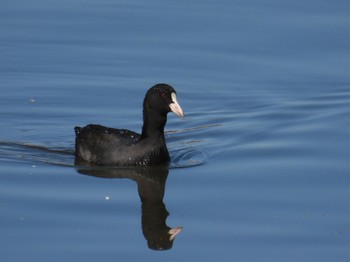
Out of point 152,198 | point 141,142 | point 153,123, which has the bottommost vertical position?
point 152,198

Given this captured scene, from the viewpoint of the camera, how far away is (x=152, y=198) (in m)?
12.4

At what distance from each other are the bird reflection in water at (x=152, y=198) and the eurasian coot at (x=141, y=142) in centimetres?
14

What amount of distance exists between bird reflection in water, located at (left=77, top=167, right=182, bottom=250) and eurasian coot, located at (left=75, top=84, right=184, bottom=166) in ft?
0.46

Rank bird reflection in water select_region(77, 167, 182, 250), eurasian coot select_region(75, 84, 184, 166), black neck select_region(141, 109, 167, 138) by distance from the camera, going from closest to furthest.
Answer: bird reflection in water select_region(77, 167, 182, 250) → eurasian coot select_region(75, 84, 184, 166) → black neck select_region(141, 109, 167, 138)

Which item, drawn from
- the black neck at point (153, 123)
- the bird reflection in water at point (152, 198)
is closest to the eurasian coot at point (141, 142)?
the black neck at point (153, 123)

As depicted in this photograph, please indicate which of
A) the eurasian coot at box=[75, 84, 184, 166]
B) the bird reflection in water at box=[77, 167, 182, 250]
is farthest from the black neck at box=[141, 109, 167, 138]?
the bird reflection in water at box=[77, 167, 182, 250]

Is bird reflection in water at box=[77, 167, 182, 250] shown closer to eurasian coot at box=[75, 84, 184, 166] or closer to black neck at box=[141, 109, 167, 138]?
eurasian coot at box=[75, 84, 184, 166]

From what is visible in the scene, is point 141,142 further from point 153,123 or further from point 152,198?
point 152,198

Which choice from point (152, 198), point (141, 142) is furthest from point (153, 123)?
point (152, 198)

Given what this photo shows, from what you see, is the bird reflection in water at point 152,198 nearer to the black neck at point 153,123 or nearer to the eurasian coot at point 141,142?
the eurasian coot at point 141,142

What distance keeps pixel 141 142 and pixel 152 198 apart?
1.37 metres

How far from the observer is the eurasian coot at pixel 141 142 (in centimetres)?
1340

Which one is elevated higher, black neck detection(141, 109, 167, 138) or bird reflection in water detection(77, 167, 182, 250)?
black neck detection(141, 109, 167, 138)

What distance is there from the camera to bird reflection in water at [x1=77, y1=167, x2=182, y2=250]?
10945 millimetres
